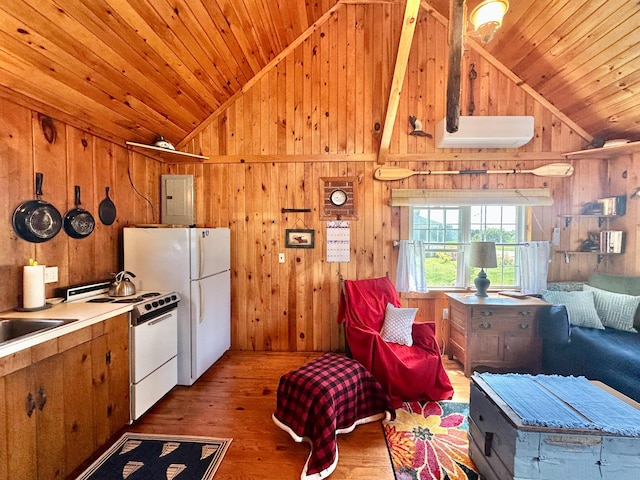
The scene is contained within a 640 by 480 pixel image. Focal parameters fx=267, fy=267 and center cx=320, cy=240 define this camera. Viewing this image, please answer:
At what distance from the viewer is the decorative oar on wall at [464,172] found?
9.93 ft

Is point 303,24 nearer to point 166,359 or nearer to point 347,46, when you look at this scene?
point 347,46

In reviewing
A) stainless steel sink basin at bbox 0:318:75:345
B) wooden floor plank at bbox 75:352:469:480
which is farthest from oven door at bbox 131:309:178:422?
stainless steel sink basin at bbox 0:318:75:345

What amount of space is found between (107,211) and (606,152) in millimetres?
5132

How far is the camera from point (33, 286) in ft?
5.83

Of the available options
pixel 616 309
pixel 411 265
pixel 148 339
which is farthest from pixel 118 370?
pixel 616 309

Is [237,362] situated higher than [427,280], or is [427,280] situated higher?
[427,280]

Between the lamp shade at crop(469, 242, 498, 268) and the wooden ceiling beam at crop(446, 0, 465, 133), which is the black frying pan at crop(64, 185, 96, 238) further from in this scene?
the lamp shade at crop(469, 242, 498, 268)

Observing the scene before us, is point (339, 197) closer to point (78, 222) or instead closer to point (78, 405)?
point (78, 222)

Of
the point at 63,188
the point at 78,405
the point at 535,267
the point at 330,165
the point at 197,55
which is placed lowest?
the point at 78,405

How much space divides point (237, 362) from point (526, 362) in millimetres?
2972

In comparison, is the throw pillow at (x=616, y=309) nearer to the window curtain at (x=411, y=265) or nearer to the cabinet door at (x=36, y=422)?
the window curtain at (x=411, y=265)

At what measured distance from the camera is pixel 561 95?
9.36ft

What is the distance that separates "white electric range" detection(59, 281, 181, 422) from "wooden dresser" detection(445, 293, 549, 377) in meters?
2.78

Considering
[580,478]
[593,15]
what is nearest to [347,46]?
[593,15]
